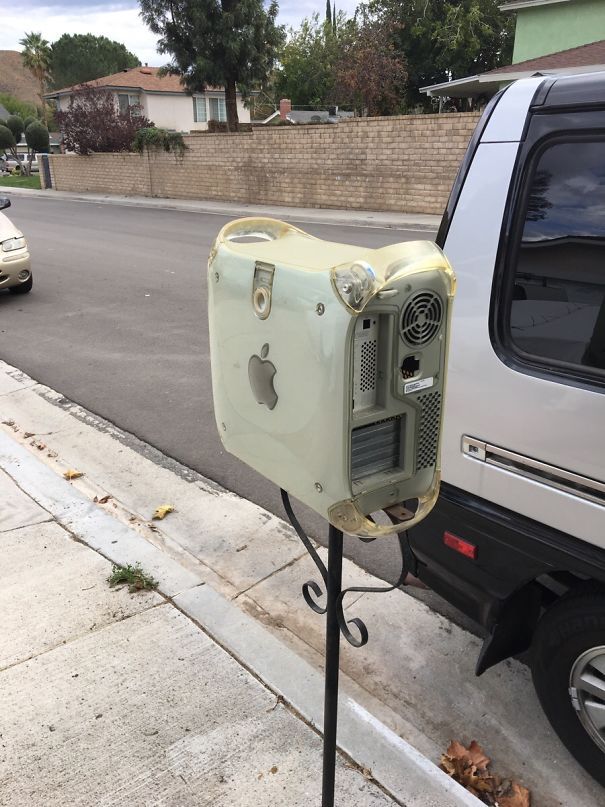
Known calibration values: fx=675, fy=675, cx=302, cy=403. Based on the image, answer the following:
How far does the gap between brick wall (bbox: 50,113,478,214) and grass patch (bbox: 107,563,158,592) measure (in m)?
16.2

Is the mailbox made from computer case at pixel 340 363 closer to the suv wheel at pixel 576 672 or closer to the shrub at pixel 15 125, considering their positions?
the suv wheel at pixel 576 672

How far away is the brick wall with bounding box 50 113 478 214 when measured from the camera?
18.5 metres

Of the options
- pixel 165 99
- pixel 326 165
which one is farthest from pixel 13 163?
pixel 326 165

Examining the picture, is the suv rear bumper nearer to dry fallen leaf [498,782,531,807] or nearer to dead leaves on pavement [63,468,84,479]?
dry fallen leaf [498,782,531,807]

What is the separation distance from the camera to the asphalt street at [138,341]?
4.95 meters

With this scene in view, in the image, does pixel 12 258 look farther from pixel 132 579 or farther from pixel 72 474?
pixel 132 579

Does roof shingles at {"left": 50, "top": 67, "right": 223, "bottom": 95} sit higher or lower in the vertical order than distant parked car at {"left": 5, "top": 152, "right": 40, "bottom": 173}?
higher

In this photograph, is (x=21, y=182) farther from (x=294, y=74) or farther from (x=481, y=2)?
(x=481, y=2)

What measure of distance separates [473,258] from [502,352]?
0.32 meters

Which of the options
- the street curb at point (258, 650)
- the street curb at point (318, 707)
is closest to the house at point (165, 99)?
the street curb at point (258, 650)

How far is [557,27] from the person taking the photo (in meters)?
23.3

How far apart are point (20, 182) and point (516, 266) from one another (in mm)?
43923

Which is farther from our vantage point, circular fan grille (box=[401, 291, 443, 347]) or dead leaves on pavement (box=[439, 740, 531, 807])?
dead leaves on pavement (box=[439, 740, 531, 807])

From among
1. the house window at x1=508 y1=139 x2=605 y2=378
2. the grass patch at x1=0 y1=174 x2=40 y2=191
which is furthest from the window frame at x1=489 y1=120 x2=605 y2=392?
the grass patch at x1=0 y1=174 x2=40 y2=191
